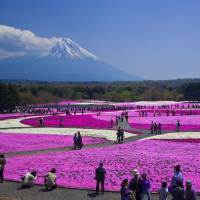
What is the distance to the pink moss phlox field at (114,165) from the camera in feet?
86.4

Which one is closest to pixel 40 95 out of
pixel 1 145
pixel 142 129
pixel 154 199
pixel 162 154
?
pixel 142 129

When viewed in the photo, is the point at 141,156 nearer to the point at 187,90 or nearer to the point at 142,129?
the point at 142,129

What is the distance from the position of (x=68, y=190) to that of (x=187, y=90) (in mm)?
141855

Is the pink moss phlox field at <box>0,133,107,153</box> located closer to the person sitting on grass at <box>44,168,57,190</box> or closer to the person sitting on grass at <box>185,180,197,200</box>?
the person sitting on grass at <box>44,168,57,190</box>

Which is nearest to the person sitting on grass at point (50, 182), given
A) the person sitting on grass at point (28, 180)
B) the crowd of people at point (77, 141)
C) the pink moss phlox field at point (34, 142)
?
the person sitting on grass at point (28, 180)

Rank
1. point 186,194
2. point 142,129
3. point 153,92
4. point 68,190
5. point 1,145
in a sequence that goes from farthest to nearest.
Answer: point 153,92 < point 142,129 < point 1,145 < point 68,190 < point 186,194

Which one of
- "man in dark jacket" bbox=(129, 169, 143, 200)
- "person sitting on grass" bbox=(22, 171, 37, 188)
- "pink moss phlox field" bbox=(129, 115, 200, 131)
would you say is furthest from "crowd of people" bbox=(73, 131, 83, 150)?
"man in dark jacket" bbox=(129, 169, 143, 200)

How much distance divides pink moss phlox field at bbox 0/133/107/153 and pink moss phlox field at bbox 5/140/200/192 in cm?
776

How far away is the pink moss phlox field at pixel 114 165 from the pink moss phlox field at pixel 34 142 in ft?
25.5

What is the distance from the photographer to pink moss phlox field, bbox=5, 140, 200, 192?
86.4 ft

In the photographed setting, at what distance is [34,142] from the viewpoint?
4691 centimetres

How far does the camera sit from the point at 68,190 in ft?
80.5

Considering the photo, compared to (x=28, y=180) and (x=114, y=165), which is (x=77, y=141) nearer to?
(x=114, y=165)

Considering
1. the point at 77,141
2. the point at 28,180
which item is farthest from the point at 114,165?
the point at 77,141
